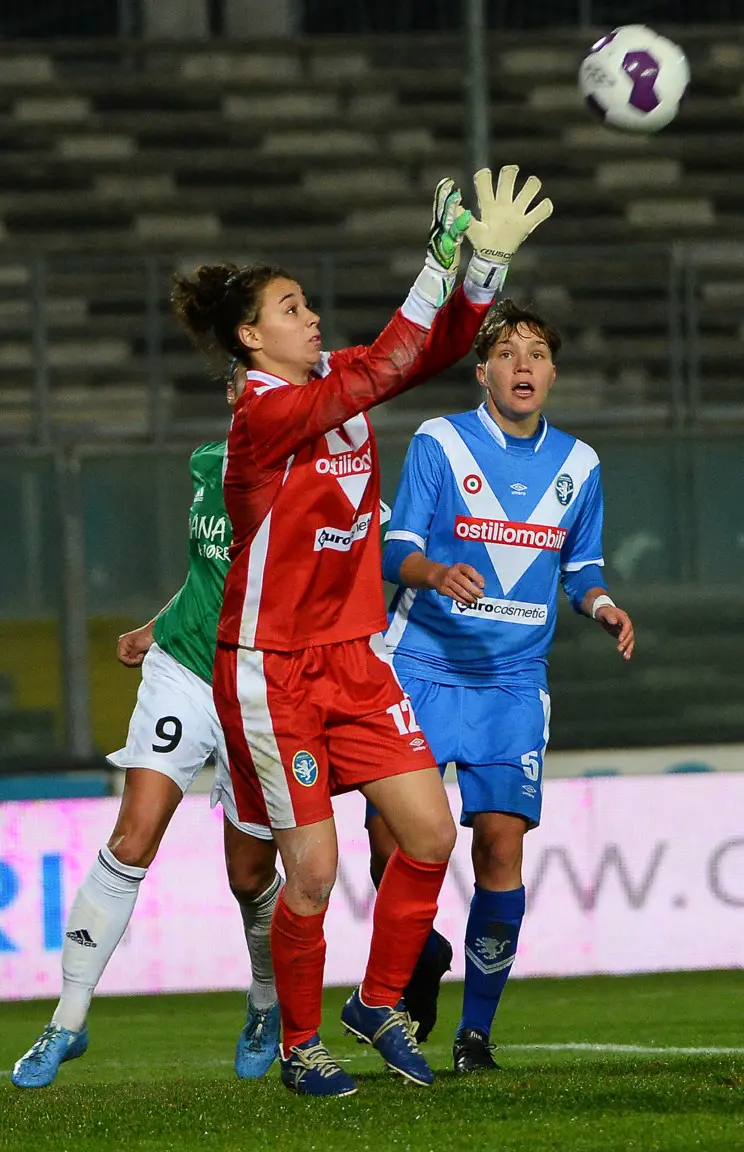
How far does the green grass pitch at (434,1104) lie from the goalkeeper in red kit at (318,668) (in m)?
0.22

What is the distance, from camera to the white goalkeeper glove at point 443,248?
4148 millimetres

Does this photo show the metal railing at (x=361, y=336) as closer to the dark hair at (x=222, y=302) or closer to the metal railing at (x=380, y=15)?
the metal railing at (x=380, y=15)

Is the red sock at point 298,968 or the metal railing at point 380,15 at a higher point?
the metal railing at point 380,15

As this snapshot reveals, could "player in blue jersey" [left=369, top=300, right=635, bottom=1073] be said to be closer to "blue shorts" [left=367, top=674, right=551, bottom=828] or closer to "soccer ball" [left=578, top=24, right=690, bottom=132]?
"blue shorts" [left=367, top=674, right=551, bottom=828]

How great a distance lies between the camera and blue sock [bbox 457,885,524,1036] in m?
5.04

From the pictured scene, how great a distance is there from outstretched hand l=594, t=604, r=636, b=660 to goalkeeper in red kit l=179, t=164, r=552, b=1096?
0.68 m

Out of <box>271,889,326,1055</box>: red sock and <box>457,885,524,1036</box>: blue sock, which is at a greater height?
<box>271,889,326,1055</box>: red sock

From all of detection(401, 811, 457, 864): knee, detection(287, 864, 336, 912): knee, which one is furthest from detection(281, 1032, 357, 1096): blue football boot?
detection(401, 811, 457, 864): knee

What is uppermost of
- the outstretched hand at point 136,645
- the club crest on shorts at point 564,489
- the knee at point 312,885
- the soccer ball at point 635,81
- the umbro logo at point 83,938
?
the soccer ball at point 635,81

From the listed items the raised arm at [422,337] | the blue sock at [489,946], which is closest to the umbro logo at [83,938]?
the blue sock at [489,946]

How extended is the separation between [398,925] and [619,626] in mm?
990

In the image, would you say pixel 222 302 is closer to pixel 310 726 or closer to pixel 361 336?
pixel 310 726

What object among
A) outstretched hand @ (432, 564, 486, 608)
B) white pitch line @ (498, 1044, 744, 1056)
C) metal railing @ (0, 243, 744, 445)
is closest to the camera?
outstretched hand @ (432, 564, 486, 608)

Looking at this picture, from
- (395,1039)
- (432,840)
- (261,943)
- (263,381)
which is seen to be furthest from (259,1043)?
(263,381)
